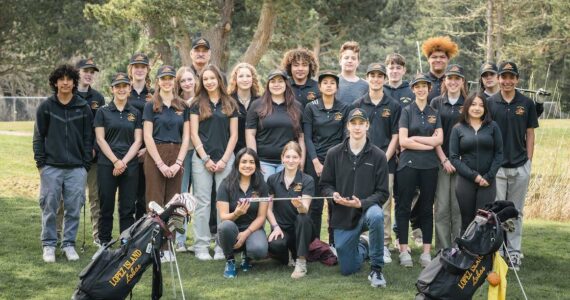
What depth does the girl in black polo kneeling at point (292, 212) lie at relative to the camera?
22.2 ft

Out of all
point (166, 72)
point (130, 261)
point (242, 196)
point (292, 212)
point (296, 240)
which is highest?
point (166, 72)

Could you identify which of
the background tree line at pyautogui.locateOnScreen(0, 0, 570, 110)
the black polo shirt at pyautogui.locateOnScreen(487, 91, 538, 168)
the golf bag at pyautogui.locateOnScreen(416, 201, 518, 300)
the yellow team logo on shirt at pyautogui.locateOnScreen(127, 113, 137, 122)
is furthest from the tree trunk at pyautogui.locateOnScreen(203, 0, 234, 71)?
the golf bag at pyautogui.locateOnScreen(416, 201, 518, 300)

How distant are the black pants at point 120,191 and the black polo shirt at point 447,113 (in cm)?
290

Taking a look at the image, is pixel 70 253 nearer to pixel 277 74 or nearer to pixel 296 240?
pixel 296 240

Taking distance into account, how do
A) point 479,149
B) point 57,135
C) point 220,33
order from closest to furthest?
point 479,149 → point 57,135 → point 220,33

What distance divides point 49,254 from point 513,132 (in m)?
4.42

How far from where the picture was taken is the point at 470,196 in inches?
273

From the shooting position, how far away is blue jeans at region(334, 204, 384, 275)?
21.5ft

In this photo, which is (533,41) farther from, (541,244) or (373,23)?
(541,244)

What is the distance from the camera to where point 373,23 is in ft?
91.8

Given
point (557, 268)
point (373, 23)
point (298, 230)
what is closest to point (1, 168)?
point (298, 230)

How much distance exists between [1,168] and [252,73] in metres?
9.30

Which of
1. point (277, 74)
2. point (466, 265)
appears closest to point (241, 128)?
point (277, 74)

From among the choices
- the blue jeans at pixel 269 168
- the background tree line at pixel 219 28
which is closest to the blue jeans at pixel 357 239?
the blue jeans at pixel 269 168
